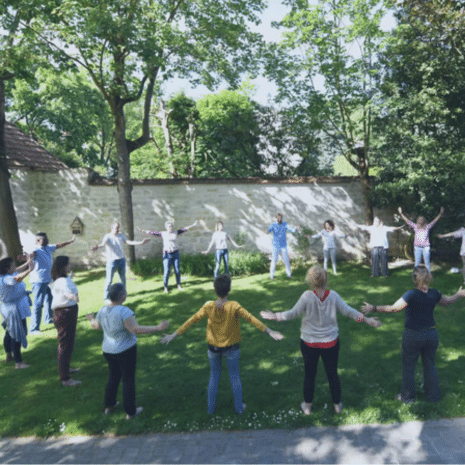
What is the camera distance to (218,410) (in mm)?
4711

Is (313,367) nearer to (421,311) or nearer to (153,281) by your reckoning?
(421,311)

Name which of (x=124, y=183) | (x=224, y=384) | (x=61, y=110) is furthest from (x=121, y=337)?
(x=61, y=110)

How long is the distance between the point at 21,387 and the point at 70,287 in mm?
1559

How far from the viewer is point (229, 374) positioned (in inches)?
178

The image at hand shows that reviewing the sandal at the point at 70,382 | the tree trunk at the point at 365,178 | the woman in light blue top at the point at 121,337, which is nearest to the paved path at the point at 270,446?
the woman in light blue top at the point at 121,337

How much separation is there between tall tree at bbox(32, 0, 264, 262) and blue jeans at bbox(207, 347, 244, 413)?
805 cm

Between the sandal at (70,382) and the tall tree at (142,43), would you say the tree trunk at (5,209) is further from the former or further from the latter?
the sandal at (70,382)

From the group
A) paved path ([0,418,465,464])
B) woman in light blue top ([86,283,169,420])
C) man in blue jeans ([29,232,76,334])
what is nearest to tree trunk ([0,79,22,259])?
man in blue jeans ([29,232,76,334])

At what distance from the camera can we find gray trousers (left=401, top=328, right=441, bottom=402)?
179 inches

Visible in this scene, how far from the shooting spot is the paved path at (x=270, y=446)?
3840mm

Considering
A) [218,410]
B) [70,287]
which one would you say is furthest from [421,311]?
[70,287]

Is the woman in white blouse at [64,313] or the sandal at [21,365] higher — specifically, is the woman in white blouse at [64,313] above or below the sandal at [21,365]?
above

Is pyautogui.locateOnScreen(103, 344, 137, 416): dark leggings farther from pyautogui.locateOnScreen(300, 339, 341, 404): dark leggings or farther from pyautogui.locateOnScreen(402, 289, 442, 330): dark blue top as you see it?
pyautogui.locateOnScreen(402, 289, 442, 330): dark blue top

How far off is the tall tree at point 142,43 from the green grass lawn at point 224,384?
6204 millimetres
